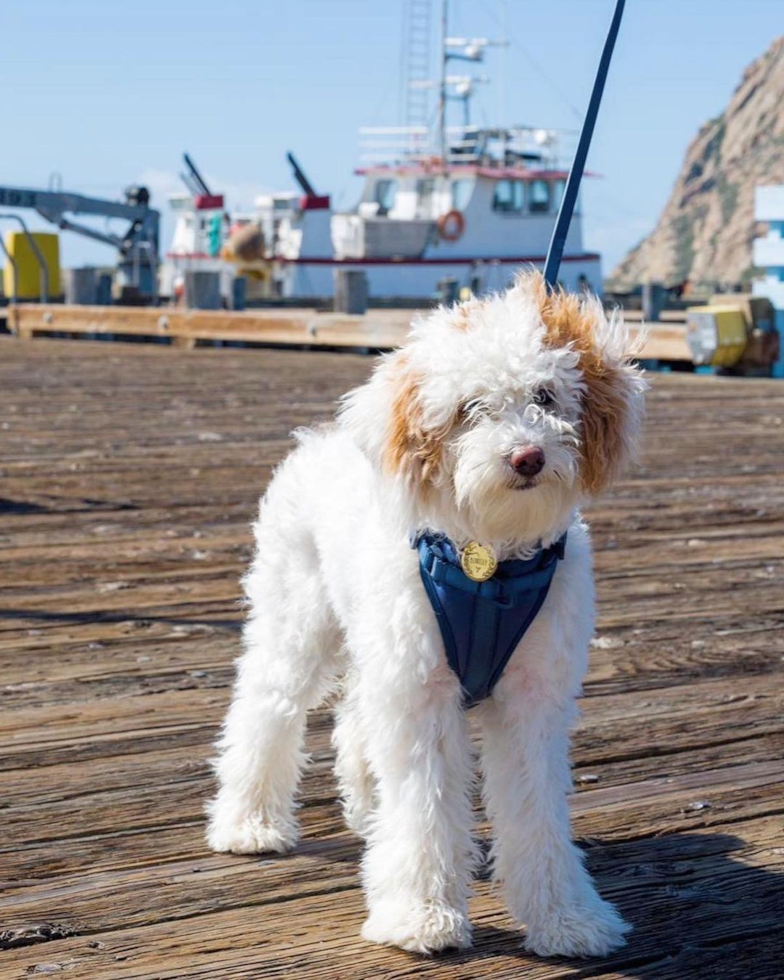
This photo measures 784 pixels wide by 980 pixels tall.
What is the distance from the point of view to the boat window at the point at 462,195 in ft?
109

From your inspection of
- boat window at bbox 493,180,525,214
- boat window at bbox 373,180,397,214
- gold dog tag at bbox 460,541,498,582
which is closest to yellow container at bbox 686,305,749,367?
gold dog tag at bbox 460,541,498,582

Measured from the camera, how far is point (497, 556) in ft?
9.63

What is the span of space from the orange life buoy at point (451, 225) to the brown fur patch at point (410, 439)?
3020cm

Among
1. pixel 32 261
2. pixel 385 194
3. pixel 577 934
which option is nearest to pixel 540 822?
pixel 577 934

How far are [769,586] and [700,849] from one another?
8.93ft

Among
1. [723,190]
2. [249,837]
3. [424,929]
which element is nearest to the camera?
[424,929]

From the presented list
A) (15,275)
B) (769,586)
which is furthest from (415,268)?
(769,586)

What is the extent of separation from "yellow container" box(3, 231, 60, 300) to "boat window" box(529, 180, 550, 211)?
37.6ft

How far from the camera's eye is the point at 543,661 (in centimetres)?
301

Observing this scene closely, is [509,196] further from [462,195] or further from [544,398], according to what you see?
[544,398]

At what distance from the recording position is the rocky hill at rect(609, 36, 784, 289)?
92812 millimetres

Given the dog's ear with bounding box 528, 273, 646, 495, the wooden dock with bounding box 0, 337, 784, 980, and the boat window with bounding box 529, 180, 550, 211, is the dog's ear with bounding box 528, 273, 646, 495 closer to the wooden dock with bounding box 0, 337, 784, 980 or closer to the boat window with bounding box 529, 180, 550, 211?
the wooden dock with bounding box 0, 337, 784, 980

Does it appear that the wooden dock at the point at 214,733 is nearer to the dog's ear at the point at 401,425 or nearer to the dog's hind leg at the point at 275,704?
the dog's hind leg at the point at 275,704

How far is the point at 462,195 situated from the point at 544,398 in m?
31.3
